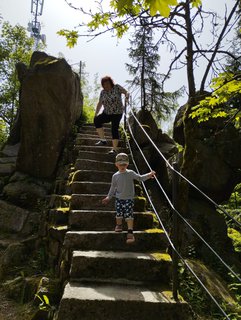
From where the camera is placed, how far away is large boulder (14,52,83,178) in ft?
26.3

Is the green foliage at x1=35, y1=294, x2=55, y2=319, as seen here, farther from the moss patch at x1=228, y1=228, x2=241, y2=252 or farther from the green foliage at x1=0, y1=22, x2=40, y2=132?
the green foliage at x1=0, y1=22, x2=40, y2=132

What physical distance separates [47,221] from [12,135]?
5487 millimetres

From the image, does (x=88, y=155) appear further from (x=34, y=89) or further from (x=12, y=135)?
(x=12, y=135)

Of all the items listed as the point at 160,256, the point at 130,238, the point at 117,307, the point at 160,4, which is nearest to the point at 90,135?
the point at 130,238

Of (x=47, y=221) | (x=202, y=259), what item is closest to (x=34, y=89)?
(x=47, y=221)

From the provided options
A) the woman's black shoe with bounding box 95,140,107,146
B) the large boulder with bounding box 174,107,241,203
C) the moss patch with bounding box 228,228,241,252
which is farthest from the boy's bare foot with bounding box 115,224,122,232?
the moss patch with bounding box 228,228,241,252

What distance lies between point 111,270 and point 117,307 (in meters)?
0.58

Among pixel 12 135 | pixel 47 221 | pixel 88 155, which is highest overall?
pixel 12 135

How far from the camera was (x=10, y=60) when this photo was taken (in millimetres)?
17859

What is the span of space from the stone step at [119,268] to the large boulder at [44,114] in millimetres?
4706

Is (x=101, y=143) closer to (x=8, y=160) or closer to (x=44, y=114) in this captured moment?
(x=44, y=114)

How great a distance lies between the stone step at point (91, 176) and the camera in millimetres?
5930

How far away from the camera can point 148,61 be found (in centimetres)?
1327

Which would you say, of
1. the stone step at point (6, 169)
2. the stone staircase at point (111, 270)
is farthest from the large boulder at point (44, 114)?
the stone staircase at point (111, 270)
